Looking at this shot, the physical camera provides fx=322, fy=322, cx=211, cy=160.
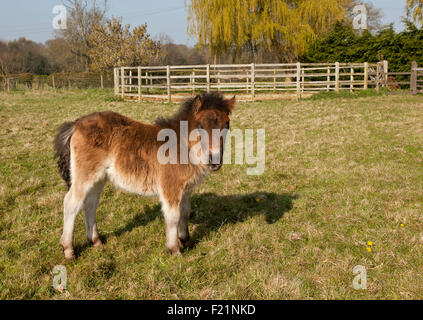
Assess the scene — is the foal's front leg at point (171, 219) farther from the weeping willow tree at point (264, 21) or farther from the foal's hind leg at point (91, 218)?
the weeping willow tree at point (264, 21)

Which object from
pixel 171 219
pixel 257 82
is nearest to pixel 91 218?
pixel 171 219

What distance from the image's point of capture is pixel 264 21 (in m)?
26.1

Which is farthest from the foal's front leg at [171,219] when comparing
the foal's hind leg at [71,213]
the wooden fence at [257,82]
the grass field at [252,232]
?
the wooden fence at [257,82]

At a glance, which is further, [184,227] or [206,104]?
[184,227]

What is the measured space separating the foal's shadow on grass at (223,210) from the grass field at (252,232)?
0.02 meters

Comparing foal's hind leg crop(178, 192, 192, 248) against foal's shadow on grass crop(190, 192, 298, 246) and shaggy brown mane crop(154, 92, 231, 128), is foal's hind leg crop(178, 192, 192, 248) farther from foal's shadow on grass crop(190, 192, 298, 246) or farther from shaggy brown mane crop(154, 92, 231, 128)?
shaggy brown mane crop(154, 92, 231, 128)

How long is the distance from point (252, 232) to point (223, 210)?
1.02 meters

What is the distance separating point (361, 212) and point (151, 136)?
3.40 metres

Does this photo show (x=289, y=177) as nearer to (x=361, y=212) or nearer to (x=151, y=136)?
(x=361, y=212)

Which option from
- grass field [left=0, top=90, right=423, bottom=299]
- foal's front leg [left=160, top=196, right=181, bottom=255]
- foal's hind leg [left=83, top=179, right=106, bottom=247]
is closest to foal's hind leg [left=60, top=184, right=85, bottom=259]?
grass field [left=0, top=90, right=423, bottom=299]

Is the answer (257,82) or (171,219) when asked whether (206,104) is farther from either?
(257,82)

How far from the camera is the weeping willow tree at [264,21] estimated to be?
86.1 ft
